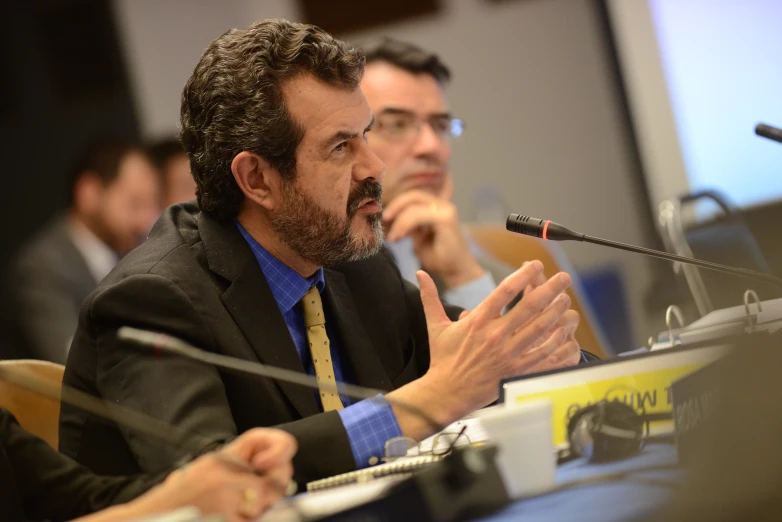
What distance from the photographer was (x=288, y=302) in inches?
70.4

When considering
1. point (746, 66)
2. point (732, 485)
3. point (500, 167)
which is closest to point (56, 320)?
point (500, 167)

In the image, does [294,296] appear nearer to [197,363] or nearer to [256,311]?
[256,311]

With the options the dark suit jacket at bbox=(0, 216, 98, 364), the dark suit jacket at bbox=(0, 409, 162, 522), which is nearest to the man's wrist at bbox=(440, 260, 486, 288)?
the dark suit jacket at bbox=(0, 409, 162, 522)

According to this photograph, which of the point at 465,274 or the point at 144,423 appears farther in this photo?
the point at 465,274

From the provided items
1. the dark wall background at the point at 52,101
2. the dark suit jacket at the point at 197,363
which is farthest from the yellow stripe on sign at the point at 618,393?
the dark wall background at the point at 52,101

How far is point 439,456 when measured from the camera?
126 centimetres

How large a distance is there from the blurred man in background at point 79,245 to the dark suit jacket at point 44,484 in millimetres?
3216

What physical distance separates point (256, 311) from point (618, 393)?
2.22ft

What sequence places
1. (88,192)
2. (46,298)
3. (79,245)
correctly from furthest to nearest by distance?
1. (88,192)
2. (79,245)
3. (46,298)

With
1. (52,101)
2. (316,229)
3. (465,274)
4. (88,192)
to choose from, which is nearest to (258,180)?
(316,229)

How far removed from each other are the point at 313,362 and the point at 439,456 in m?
0.55

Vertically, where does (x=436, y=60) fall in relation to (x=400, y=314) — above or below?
above

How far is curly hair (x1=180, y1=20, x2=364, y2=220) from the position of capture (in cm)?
175

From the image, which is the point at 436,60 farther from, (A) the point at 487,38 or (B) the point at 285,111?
(A) the point at 487,38
